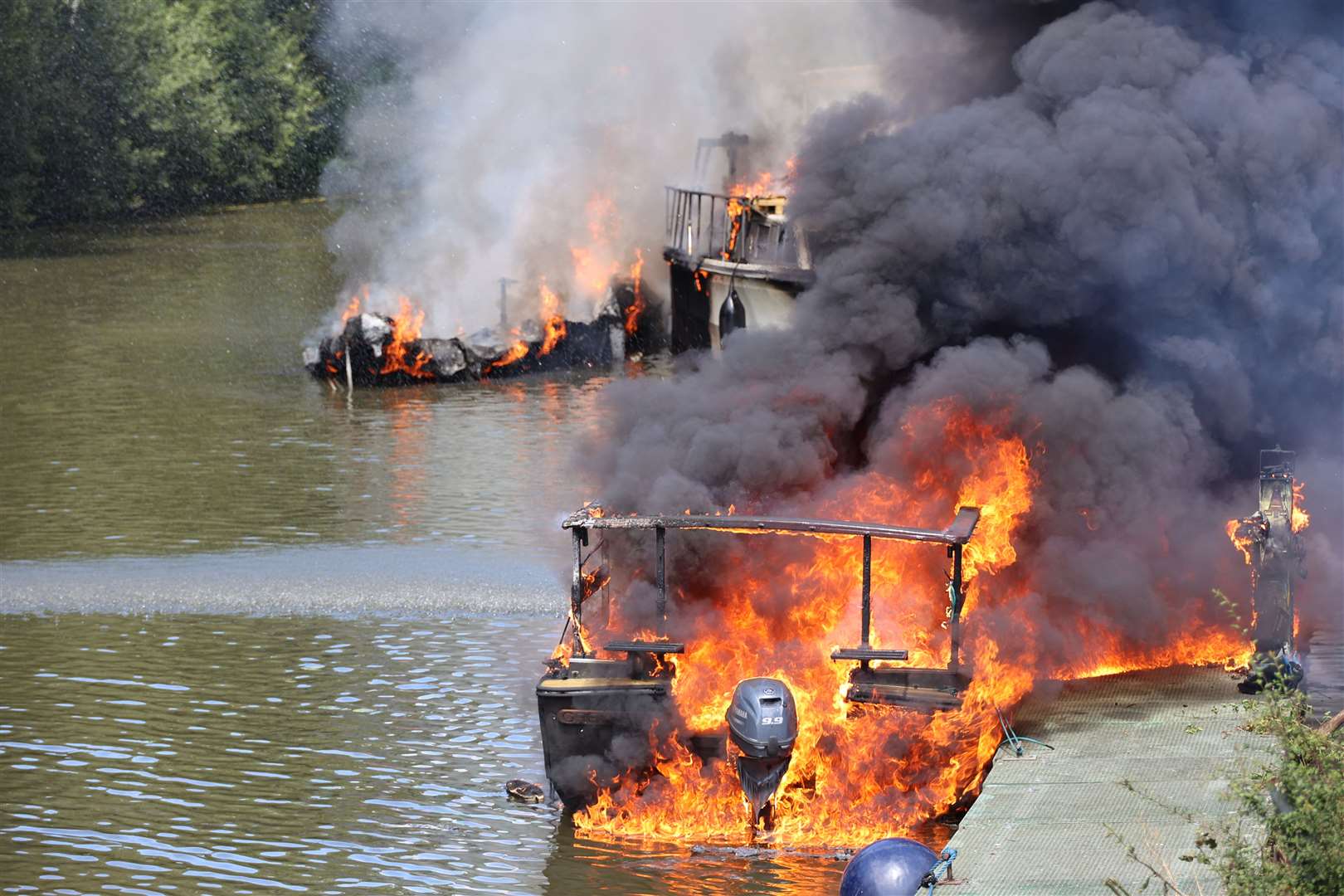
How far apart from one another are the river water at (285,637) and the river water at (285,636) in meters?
0.04

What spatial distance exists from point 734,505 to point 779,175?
22.1 metres

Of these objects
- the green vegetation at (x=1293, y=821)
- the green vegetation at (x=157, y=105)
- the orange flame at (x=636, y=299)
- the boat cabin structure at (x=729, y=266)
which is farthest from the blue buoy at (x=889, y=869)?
the green vegetation at (x=157, y=105)

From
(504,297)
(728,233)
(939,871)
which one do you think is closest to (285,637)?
(939,871)

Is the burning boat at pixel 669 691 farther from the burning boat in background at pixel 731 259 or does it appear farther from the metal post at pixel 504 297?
the metal post at pixel 504 297

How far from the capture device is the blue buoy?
32.3 ft

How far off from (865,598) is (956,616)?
603 mm

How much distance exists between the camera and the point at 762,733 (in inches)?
477

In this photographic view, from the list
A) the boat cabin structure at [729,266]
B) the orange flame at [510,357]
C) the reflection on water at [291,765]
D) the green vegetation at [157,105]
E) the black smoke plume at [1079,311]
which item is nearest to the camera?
the reflection on water at [291,765]

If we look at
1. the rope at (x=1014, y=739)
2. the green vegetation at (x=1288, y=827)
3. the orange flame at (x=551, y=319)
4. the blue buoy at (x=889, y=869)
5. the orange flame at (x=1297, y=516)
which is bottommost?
the blue buoy at (x=889, y=869)

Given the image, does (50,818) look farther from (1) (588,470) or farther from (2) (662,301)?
(2) (662,301)

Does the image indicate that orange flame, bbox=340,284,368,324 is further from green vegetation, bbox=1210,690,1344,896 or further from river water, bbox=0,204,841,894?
green vegetation, bbox=1210,690,1344,896

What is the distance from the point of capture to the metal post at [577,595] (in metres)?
13.1

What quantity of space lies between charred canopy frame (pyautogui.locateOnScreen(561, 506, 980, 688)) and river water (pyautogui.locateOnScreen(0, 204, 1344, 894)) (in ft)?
4.22

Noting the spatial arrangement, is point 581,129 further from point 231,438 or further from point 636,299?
point 231,438
